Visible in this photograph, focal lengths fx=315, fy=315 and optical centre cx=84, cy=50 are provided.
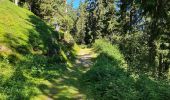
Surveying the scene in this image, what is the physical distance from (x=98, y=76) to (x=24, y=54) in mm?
5503

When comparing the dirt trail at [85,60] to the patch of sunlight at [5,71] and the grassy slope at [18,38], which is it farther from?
the patch of sunlight at [5,71]

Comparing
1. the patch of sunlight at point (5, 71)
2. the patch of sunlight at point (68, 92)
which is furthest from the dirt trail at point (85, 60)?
the patch of sunlight at point (5, 71)

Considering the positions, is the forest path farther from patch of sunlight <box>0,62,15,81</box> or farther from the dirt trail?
the dirt trail

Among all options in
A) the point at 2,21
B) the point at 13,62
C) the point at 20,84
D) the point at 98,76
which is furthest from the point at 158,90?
the point at 2,21

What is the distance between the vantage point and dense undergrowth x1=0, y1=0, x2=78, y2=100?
46.9 ft

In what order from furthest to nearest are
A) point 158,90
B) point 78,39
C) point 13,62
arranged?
1. point 78,39
2. point 13,62
3. point 158,90

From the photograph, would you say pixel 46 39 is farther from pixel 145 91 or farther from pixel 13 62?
pixel 145 91

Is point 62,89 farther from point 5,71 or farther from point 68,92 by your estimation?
point 5,71

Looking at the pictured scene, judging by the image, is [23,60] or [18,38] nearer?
[23,60]

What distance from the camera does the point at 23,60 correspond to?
1998 centimetres

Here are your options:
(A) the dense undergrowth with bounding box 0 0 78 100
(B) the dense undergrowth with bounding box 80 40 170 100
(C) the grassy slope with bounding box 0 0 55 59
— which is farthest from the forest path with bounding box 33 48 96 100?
(C) the grassy slope with bounding box 0 0 55 59

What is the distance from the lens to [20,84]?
1464 cm

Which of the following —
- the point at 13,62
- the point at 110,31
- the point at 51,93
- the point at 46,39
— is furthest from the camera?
the point at 110,31

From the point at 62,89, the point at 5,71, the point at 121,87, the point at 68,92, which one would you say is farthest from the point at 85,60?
the point at 121,87
